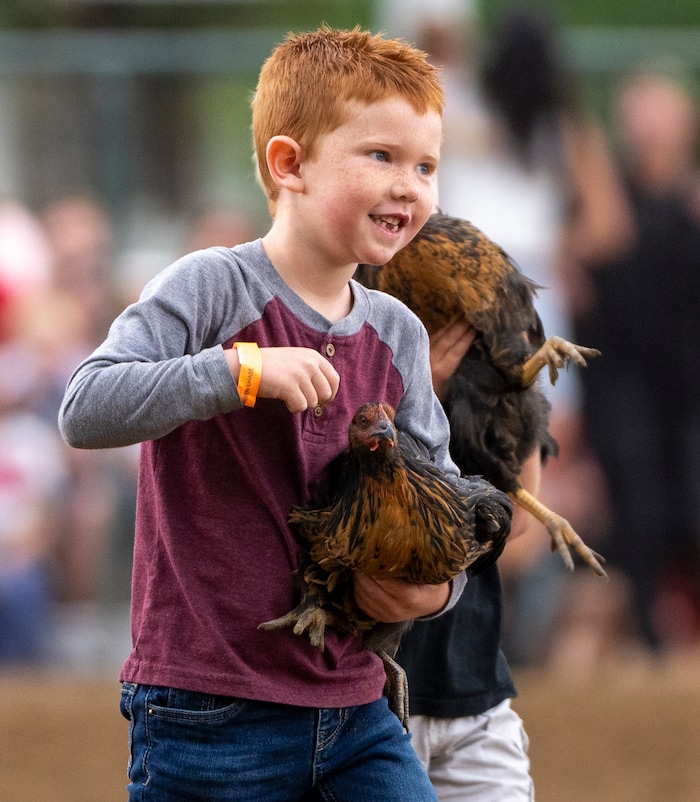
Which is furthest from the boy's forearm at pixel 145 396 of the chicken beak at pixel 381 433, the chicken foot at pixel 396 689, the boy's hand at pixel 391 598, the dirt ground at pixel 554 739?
the dirt ground at pixel 554 739

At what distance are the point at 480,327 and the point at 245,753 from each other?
822 mm

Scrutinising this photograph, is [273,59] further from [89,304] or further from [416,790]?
[89,304]

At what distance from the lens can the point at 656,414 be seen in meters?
5.45

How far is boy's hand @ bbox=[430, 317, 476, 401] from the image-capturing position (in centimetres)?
233

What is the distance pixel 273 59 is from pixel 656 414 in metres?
3.79

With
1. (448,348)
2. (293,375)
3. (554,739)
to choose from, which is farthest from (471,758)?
(554,739)

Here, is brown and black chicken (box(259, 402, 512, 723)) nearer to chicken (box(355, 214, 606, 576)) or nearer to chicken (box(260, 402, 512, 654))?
chicken (box(260, 402, 512, 654))

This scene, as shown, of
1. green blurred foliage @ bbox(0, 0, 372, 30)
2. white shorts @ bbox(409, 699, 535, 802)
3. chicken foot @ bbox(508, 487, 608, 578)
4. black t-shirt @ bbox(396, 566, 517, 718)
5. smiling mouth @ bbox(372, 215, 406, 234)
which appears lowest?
white shorts @ bbox(409, 699, 535, 802)

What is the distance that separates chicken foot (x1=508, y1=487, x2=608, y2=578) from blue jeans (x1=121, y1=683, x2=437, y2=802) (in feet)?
2.04

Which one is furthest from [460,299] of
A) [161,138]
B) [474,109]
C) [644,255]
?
[161,138]

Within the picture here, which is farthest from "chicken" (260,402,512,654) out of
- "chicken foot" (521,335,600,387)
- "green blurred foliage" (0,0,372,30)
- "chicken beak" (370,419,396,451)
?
"green blurred foliage" (0,0,372,30)

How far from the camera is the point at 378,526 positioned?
1.87 meters

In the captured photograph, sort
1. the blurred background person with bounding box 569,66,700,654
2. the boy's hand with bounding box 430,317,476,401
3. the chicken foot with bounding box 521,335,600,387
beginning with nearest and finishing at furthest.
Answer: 1. the chicken foot with bounding box 521,335,600,387
2. the boy's hand with bounding box 430,317,476,401
3. the blurred background person with bounding box 569,66,700,654

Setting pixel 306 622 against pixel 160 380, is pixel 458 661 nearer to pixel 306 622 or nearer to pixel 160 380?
pixel 306 622
